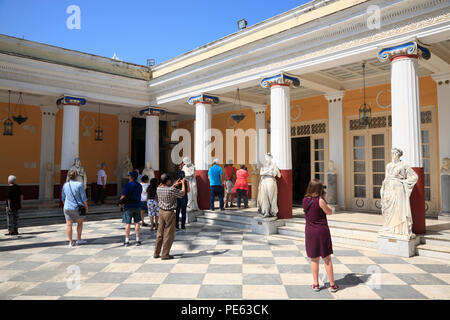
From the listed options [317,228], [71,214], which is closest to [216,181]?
[71,214]

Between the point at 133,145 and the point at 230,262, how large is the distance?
1038 cm

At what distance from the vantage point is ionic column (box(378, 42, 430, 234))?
550 centimetres

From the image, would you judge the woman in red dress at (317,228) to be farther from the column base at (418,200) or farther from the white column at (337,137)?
the white column at (337,137)

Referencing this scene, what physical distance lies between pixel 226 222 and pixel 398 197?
4.41 meters

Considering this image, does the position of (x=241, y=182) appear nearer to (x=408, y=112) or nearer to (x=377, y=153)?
(x=377, y=153)

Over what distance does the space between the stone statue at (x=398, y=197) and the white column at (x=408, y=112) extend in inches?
10.4

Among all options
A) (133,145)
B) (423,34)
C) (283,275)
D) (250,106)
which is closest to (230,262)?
(283,275)

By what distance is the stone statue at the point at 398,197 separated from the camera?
528 cm

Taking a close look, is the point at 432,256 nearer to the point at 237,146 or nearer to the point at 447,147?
the point at 447,147

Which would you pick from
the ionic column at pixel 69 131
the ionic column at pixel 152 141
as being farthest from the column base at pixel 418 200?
the ionic column at pixel 69 131

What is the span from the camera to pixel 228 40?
880 cm

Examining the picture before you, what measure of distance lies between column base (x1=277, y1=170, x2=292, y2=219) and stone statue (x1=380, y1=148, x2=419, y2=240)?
238 cm

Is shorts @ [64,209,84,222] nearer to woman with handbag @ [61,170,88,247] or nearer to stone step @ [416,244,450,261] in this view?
woman with handbag @ [61,170,88,247]

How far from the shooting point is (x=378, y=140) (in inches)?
352
